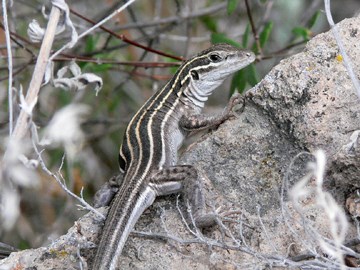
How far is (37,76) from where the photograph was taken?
3.20 m

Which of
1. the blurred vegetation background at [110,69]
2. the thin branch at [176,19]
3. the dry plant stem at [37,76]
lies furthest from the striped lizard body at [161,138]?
the thin branch at [176,19]

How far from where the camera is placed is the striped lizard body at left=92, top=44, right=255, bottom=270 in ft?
11.8

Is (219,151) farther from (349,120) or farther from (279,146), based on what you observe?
(349,120)

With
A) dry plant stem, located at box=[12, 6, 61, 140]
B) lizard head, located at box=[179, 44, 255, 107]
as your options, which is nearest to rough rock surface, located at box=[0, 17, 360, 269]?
dry plant stem, located at box=[12, 6, 61, 140]

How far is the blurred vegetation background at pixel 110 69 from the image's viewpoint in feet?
21.4

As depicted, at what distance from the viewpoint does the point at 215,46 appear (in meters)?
5.13

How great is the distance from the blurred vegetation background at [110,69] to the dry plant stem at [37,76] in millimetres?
2612

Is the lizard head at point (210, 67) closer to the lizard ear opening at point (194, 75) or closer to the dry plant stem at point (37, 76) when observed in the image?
the lizard ear opening at point (194, 75)

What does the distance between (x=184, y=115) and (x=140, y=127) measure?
545mm

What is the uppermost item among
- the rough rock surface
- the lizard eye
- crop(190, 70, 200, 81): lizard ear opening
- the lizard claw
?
the lizard eye

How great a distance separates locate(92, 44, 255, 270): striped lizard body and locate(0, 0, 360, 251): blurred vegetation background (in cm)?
98

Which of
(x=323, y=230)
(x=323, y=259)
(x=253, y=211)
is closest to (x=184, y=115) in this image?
(x=253, y=211)

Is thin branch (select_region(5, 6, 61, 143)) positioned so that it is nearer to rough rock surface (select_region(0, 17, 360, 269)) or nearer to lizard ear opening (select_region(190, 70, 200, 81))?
rough rock surface (select_region(0, 17, 360, 269))

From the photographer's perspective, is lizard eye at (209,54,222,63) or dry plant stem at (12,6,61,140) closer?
dry plant stem at (12,6,61,140)
